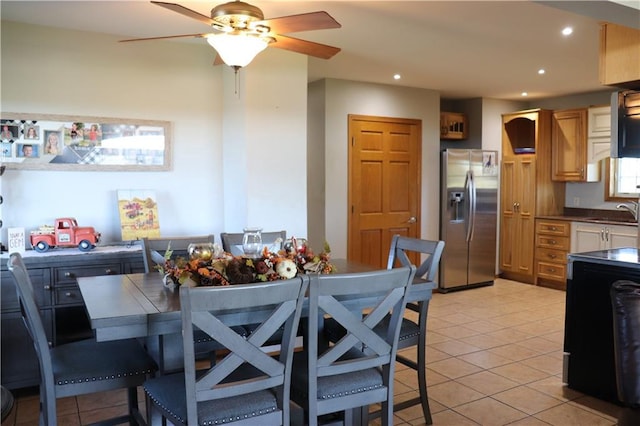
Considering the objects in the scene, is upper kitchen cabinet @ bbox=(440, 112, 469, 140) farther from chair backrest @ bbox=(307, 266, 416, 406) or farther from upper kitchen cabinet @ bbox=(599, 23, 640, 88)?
chair backrest @ bbox=(307, 266, 416, 406)

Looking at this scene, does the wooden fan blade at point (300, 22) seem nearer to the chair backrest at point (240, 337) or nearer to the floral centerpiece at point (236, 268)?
the floral centerpiece at point (236, 268)

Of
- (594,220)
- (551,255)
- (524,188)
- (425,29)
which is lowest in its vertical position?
(551,255)

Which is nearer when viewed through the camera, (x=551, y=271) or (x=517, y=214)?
(x=551, y=271)

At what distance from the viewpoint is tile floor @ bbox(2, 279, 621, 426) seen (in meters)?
3.18

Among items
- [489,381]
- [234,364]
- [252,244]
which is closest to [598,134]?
[489,381]

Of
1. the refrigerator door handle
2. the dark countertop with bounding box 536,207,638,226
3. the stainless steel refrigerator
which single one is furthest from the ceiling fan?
the dark countertop with bounding box 536,207,638,226

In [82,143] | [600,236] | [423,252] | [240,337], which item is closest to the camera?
[240,337]

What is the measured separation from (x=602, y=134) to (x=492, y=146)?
1.39 metres

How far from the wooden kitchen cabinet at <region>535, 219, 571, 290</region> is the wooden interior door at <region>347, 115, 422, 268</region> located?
174 cm

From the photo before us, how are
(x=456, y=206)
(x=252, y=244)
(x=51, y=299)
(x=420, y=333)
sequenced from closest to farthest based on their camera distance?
1. (x=252, y=244)
2. (x=420, y=333)
3. (x=51, y=299)
4. (x=456, y=206)

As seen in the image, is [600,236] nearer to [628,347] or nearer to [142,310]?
[628,347]

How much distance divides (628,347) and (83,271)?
320cm

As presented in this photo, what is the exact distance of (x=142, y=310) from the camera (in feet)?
6.98

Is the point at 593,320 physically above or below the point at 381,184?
below
